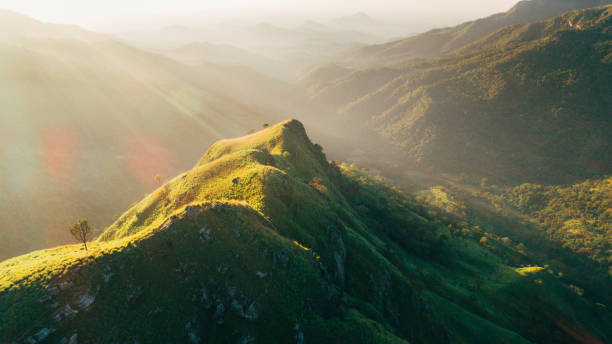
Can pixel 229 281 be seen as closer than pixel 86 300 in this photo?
No

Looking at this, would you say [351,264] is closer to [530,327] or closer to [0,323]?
[0,323]

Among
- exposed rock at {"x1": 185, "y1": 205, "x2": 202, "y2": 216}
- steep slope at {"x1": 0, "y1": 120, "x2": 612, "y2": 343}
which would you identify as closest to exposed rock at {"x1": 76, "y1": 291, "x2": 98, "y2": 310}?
steep slope at {"x1": 0, "y1": 120, "x2": 612, "y2": 343}

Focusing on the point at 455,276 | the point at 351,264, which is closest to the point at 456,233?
the point at 455,276

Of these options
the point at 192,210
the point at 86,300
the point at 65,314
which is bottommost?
the point at 65,314

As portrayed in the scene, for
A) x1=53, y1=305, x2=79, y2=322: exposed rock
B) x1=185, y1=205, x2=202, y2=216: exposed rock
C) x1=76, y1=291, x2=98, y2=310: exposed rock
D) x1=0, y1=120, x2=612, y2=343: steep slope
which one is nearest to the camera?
x1=53, y1=305, x2=79, y2=322: exposed rock

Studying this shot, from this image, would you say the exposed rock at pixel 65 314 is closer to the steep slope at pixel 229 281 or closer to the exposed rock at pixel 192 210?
the steep slope at pixel 229 281

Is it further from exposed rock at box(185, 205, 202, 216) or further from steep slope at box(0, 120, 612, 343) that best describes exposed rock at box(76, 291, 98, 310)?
exposed rock at box(185, 205, 202, 216)

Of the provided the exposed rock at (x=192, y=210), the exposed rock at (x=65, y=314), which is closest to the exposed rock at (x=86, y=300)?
the exposed rock at (x=65, y=314)

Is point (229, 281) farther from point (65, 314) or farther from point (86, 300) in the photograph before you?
point (65, 314)

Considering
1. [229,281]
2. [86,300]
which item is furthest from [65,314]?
[229,281]
